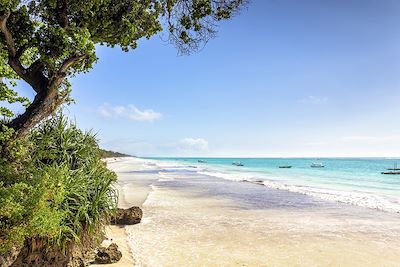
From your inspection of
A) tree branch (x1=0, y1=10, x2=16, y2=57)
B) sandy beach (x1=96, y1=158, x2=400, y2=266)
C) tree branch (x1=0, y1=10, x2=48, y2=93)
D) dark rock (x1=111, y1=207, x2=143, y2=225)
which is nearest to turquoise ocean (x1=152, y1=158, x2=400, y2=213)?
sandy beach (x1=96, y1=158, x2=400, y2=266)

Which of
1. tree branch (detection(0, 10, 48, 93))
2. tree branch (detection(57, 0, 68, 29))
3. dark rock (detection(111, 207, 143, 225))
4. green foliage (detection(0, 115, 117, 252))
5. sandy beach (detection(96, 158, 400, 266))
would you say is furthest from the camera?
dark rock (detection(111, 207, 143, 225))

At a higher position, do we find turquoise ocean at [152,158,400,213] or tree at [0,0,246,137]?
tree at [0,0,246,137]

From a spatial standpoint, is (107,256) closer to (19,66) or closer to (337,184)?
(19,66)

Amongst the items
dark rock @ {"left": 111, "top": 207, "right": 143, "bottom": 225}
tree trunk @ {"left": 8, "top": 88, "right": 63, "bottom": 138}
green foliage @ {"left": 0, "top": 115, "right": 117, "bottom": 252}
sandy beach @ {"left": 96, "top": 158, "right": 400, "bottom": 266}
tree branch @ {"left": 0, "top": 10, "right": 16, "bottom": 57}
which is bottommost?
sandy beach @ {"left": 96, "top": 158, "right": 400, "bottom": 266}

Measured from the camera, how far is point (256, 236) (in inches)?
388

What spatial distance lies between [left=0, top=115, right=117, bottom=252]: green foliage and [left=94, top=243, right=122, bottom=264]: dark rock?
0.49m

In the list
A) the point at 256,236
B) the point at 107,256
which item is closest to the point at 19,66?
the point at 107,256

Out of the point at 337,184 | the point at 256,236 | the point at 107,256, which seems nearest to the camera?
the point at 107,256

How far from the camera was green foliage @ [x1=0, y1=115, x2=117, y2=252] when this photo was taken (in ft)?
16.8

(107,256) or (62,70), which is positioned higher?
(62,70)

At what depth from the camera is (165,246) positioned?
8547 millimetres

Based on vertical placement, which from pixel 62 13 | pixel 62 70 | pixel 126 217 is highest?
pixel 62 13

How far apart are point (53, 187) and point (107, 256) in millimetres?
2193

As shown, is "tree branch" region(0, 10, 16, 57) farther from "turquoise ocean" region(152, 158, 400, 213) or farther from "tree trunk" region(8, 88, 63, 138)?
"turquoise ocean" region(152, 158, 400, 213)
